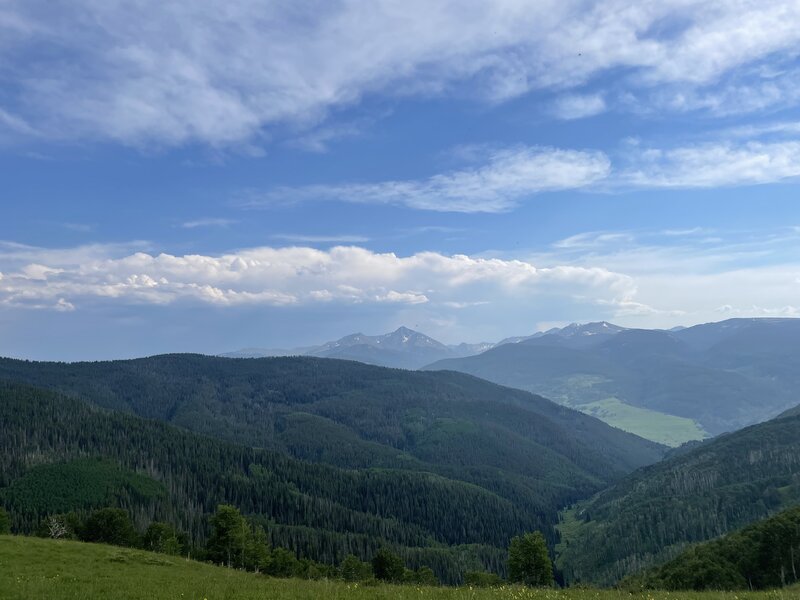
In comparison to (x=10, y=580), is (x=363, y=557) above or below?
below

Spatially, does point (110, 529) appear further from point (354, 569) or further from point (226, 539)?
point (354, 569)

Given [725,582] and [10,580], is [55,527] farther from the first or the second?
[725,582]

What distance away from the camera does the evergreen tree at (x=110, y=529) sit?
4203 inches

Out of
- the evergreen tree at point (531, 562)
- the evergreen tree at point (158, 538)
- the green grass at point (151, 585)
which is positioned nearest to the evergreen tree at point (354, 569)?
the evergreen tree at point (531, 562)

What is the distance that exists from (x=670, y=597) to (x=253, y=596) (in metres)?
25.4

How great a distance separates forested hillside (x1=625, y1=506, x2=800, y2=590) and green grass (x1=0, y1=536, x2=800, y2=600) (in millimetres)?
69010

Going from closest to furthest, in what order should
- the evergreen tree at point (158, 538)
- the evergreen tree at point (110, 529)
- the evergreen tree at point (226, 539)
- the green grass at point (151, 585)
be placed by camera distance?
the green grass at point (151, 585), the evergreen tree at point (226, 539), the evergreen tree at point (158, 538), the evergreen tree at point (110, 529)

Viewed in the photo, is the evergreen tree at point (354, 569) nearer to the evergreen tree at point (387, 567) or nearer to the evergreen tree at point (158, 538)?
the evergreen tree at point (387, 567)

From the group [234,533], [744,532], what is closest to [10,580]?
[234,533]

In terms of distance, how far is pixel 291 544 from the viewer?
196250mm

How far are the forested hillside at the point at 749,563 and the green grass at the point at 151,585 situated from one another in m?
69.0

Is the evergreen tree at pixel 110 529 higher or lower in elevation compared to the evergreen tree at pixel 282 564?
higher

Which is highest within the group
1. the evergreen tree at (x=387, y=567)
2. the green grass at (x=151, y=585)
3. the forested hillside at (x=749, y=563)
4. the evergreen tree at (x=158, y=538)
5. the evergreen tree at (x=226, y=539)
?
the green grass at (x=151, y=585)

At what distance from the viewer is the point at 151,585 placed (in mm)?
36562
